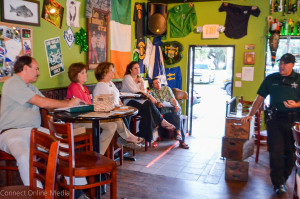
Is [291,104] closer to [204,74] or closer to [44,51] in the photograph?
[44,51]

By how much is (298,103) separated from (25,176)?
2.71 meters

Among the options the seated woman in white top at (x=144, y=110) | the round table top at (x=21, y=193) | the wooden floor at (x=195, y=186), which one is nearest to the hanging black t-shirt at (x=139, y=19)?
the seated woman in white top at (x=144, y=110)

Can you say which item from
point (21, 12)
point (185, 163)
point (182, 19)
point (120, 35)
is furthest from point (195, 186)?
point (182, 19)

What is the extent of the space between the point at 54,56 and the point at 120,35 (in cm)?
171

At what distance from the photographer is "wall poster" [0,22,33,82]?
3.00 m

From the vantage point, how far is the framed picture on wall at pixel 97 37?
14.1 feet

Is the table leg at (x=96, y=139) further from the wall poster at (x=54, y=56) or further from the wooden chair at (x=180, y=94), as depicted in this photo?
the wooden chair at (x=180, y=94)

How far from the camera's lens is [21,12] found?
126 inches

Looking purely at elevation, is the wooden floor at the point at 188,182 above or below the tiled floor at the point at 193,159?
above

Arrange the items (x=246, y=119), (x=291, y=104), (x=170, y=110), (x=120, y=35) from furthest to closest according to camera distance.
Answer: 1. (x=170, y=110)
2. (x=120, y=35)
3. (x=246, y=119)
4. (x=291, y=104)

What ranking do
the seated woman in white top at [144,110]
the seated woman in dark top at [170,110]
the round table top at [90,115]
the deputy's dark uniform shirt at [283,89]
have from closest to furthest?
the round table top at [90,115]
the deputy's dark uniform shirt at [283,89]
the seated woman in white top at [144,110]
the seated woman in dark top at [170,110]

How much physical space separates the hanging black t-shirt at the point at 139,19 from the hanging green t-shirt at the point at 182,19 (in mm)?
713

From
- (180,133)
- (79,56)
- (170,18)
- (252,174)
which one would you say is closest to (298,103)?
(252,174)

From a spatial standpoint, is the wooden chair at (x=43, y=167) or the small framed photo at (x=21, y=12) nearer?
the wooden chair at (x=43, y=167)
